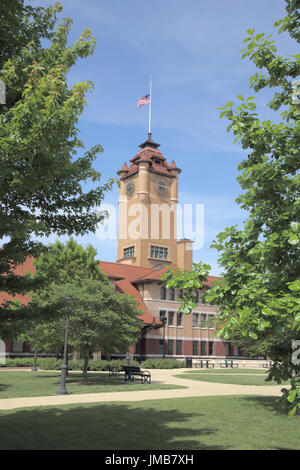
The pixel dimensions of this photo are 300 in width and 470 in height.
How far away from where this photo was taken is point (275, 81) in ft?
23.4

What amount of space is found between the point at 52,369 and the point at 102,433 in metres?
28.0

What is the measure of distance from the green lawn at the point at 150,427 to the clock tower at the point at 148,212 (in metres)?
55.9

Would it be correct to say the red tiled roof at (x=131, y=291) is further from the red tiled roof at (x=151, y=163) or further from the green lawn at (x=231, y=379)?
the red tiled roof at (x=151, y=163)

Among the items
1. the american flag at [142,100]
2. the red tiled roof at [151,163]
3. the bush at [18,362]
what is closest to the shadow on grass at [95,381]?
the bush at [18,362]

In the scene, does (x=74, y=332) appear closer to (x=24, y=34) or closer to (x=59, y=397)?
(x=59, y=397)

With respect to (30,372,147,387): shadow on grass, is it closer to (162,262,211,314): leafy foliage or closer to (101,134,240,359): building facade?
(162,262,211,314): leafy foliage

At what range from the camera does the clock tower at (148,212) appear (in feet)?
233

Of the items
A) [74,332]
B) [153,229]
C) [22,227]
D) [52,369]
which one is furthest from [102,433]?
[153,229]

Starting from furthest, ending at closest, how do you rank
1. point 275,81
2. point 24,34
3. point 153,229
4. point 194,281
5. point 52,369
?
point 153,229 → point 52,369 → point 24,34 → point 275,81 → point 194,281

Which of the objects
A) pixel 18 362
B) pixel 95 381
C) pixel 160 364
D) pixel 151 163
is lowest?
pixel 160 364

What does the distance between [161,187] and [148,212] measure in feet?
20.2

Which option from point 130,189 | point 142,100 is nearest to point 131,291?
point 130,189

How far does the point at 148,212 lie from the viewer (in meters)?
73.6

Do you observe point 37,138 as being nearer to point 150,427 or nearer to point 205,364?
point 150,427
